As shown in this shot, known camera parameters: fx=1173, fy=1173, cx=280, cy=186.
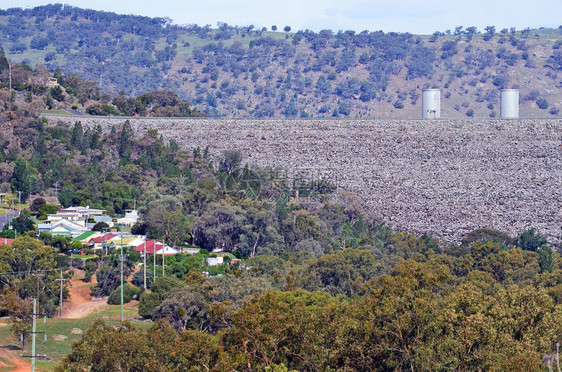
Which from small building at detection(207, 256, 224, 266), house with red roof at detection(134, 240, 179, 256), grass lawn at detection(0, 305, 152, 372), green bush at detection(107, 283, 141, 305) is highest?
house with red roof at detection(134, 240, 179, 256)

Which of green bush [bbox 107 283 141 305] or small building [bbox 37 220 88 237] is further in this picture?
small building [bbox 37 220 88 237]

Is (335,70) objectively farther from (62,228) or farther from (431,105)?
(62,228)

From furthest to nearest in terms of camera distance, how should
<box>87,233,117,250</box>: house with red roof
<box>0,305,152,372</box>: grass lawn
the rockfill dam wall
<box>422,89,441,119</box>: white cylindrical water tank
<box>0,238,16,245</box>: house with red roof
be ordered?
<box>422,89,441,119</box>: white cylindrical water tank < the rockfill dam wall < <box>87,233,117,250</box>: house with red roof < <box>0,238,16,245</box>: house with red roof < <box>0,305,152,372</box>: grass lawn

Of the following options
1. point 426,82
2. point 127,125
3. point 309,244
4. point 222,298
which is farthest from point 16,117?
point 426,82

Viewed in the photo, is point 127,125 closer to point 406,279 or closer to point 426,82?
point 406,279

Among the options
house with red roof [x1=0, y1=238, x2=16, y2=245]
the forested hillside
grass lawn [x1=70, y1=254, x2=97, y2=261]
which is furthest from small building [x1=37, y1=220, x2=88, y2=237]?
the forested hillside

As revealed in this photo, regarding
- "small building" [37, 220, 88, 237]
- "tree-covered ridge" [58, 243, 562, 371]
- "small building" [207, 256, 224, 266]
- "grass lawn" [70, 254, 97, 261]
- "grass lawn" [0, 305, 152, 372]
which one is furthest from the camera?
"small building" [37, 220, 88, 237]

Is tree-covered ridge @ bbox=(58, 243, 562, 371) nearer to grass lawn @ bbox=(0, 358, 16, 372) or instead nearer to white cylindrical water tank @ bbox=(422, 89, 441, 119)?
grass lawn @ bbox=(0, 358, 16, 372)
